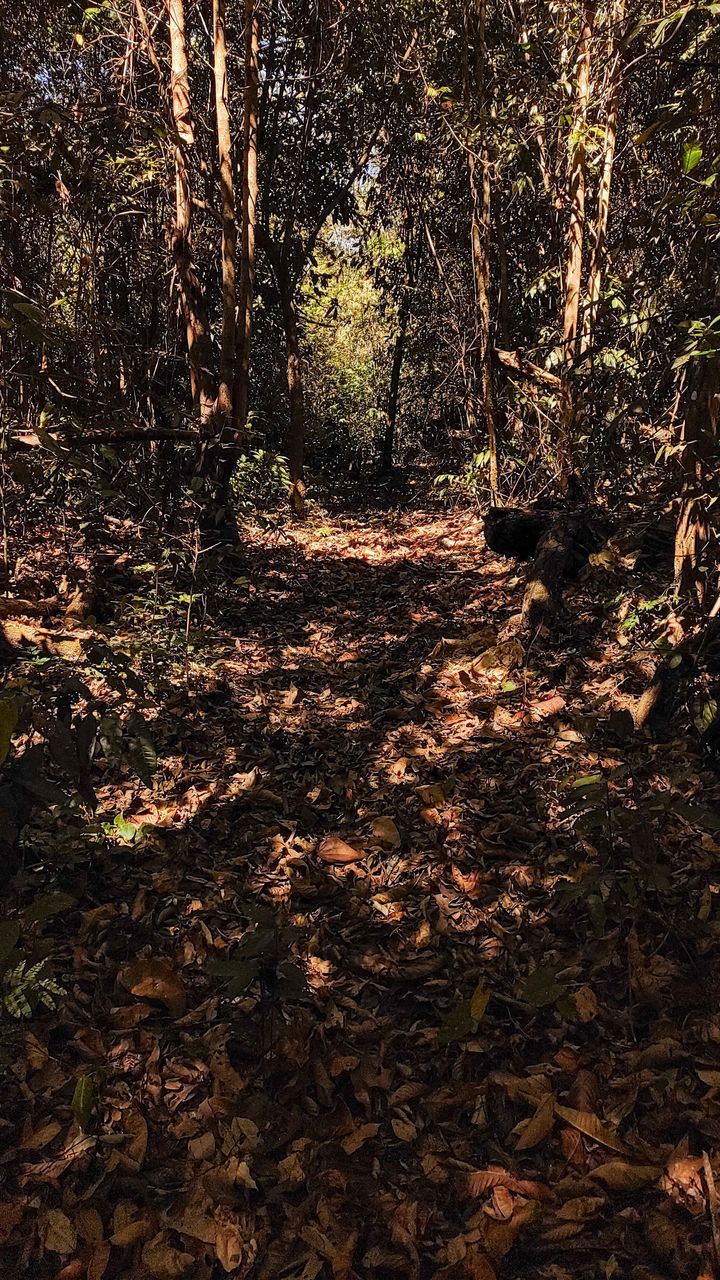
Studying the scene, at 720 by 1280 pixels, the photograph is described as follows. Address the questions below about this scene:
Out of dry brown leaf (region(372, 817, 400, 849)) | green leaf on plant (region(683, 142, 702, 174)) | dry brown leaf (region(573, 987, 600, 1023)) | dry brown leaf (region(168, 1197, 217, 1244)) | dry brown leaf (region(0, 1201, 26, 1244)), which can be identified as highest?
green leaf on plant (region(683, 142, 702, 174))

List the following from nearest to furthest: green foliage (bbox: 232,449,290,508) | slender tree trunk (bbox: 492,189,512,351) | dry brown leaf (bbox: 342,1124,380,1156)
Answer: dry brown leaf (bbox: 342,1124,380,1156) < green foliage (bbox: 232,449,290,508) < slender tree trunk (bbox: 492,189,512,351)

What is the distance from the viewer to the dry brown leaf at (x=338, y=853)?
3314 millimetres

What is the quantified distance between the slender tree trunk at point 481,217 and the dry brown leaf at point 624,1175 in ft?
18.5

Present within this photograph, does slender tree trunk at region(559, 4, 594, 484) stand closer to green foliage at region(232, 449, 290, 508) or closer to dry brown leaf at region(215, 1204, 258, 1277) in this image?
green foliage at region(232, 449, 290, 508)

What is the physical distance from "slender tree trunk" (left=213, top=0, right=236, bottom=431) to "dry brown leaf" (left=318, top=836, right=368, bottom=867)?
3.46 m

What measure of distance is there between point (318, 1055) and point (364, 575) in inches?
199

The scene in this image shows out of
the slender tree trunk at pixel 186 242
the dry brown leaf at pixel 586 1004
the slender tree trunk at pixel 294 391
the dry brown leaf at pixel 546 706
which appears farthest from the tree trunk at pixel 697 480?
the slender tree trunk at pixel 294 391

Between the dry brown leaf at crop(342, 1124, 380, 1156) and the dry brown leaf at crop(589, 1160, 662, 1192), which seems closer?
the dry brown leaf at crop(589, 1160, 662, 1192)

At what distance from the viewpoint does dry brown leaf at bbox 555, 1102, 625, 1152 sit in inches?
80.8

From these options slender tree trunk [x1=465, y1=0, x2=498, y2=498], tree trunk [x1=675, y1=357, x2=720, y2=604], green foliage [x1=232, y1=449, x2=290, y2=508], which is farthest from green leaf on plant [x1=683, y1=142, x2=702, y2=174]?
green foliage [x1=232, y1=449, x2=290, y2=508]

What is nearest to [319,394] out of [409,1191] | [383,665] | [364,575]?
[364,575]

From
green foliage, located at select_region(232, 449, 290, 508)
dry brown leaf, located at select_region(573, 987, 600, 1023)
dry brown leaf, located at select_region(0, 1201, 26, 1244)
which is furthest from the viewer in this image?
green foliage, located at select_region(232, 449, 290, 508)

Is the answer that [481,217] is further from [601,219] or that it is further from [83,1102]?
[83,1102]

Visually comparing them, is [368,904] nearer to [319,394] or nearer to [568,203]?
[568,203]
